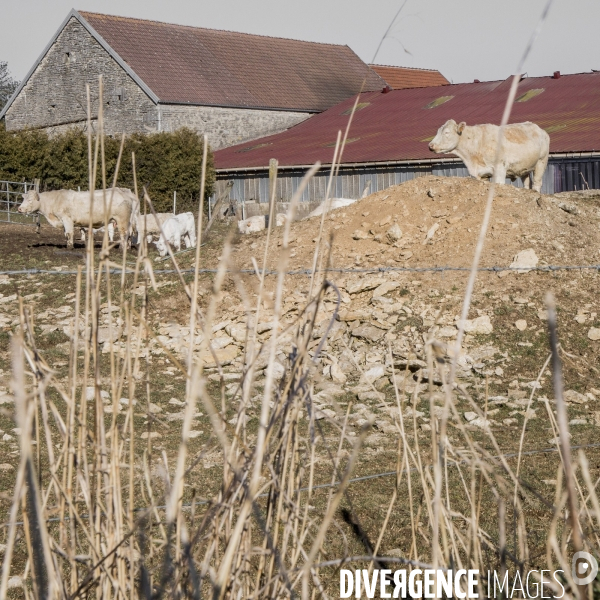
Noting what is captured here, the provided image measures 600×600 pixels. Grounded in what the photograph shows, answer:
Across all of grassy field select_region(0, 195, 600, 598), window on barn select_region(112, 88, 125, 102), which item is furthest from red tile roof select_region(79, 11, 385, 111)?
grassy field select_region(0, 195, 600, 598)

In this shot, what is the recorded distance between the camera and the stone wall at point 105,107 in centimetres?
3122

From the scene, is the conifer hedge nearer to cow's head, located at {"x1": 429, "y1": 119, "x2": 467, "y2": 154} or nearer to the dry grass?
cow's head, located at {"x1": 429, "y1": 119, "x2": 467, "y2": 154}

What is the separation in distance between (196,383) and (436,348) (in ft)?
2.10

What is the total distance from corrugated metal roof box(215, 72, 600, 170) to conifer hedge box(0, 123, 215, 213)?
4.74 ft

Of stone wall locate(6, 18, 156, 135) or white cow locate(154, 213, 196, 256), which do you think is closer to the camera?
white cow locate(154, 213, 196, 256)

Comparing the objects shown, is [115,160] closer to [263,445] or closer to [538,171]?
[538,171]

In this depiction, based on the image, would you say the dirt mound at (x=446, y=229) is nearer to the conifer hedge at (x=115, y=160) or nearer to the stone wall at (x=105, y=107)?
the conifer hedge at (x=115, y=160)

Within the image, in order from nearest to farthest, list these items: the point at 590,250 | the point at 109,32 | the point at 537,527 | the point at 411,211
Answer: the point at 537,527 < the point at 590,250 < the point at 411,211 < the point at 109,32

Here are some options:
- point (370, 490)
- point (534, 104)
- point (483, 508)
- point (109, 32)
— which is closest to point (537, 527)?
point (483, 508)

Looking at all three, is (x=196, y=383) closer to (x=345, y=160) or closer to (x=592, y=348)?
(x=592, y=348)

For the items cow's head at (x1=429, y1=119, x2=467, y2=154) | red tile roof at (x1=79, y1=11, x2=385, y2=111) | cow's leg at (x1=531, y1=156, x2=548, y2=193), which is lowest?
cow's leg at (x1=531, y1=156, x2=548, y2=193)

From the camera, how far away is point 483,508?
186 inches

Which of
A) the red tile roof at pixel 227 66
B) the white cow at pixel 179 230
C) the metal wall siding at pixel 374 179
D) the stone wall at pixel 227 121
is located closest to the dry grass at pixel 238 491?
the white cow at pixel 179 230

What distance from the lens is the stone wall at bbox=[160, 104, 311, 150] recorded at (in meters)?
31.2
